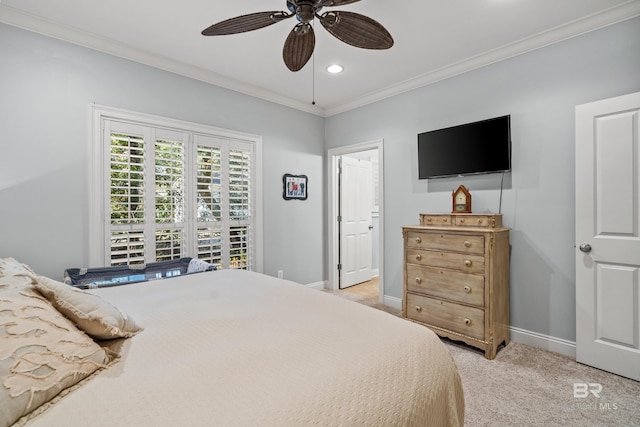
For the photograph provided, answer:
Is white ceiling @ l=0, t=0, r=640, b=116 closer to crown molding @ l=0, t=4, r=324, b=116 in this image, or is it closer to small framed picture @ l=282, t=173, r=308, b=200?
crown molding @ l=0, t=4, r=324, b=116

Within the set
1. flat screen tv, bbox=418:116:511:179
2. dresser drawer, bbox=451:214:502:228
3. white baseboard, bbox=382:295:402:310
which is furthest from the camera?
white baseboard, bbox=382:295:402:310

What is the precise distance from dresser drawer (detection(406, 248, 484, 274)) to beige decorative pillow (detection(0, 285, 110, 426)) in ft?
8.41

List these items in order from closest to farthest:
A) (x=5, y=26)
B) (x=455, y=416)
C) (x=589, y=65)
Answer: (x=455, y=416), (x=5, y=26), (x=589, y=65)

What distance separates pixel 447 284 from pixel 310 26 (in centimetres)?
236

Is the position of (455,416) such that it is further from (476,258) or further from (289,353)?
(476,258)

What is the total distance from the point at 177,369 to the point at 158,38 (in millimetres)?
2791

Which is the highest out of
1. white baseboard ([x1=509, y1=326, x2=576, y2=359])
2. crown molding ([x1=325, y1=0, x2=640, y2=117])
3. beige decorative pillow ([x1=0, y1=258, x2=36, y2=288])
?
crown molding ([x1=325, y1=0, x2=640, y2=117])

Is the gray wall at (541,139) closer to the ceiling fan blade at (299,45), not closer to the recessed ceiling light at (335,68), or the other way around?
the recessed ceiling light at (335,68)

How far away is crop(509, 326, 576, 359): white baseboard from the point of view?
2.50 meters

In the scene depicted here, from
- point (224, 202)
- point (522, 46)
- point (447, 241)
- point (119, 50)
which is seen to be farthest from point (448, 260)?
point (119, 50)

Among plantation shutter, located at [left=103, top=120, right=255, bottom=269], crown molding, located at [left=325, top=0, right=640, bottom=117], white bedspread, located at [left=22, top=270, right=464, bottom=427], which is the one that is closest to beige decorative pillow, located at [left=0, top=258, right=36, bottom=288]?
white bedspread, located at [left=22, top=270, right=464, bottom=427]

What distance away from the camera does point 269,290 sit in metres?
1.81

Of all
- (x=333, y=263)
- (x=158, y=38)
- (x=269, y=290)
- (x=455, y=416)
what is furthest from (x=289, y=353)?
(x=333, y=263)

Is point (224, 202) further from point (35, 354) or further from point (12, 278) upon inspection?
point (35, 354)
